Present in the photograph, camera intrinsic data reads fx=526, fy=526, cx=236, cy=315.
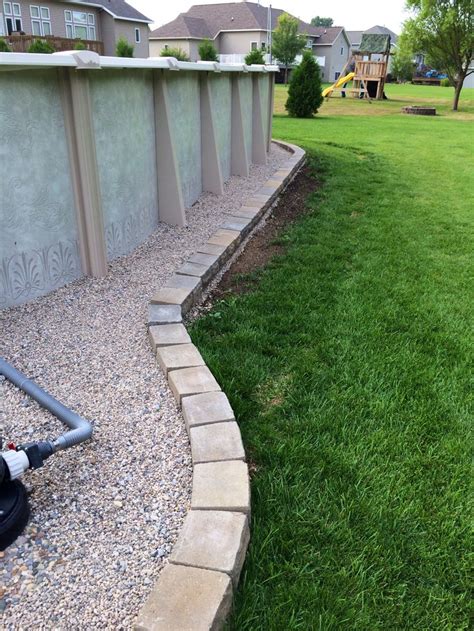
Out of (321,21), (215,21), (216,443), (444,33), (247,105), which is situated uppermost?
(321,21)

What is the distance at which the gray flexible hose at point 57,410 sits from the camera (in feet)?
6.75

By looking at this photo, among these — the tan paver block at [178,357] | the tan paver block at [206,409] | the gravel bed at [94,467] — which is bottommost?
the gravel bed at [94,467]

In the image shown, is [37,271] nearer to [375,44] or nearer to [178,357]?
[178,357]

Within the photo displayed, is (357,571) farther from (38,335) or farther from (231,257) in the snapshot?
(231,257)

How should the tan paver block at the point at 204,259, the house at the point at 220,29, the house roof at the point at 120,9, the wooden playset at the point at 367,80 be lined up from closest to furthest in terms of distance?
the tan paver block at the point at 204,259
the wooden playset at the point at 367,80
the house roof at the point at 120,9
the house at the point at 220,29

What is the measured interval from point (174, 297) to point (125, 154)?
1.41 meters

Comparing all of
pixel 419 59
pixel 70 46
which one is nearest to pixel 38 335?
pixel 70 46

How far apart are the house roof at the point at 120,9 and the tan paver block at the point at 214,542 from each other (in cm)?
A: 3222

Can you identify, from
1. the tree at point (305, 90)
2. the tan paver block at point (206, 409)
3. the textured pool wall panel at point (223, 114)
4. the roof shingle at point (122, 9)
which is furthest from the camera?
the roof shingle at point (122, 9)

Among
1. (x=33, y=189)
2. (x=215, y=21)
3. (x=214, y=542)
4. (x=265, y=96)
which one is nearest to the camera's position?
(x=214, y=542)

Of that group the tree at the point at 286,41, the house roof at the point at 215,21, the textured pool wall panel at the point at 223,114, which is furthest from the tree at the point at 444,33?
the house roof at the point at 215,21

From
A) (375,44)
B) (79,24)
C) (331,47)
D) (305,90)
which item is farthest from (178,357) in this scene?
(331,47)

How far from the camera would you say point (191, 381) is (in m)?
2.58

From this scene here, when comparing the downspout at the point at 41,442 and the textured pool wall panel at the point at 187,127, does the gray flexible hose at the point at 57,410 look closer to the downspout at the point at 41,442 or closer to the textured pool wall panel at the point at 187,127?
the downspout at the point at 41,442
